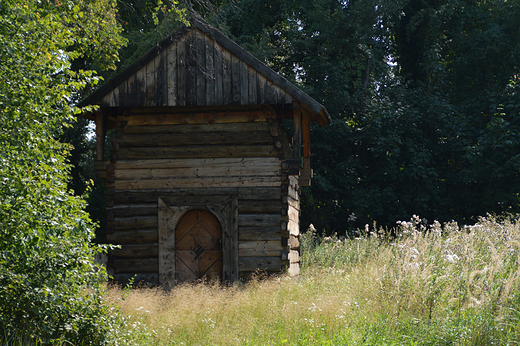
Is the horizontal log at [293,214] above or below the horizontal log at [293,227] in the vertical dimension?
above

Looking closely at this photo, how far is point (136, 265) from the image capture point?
1096cm

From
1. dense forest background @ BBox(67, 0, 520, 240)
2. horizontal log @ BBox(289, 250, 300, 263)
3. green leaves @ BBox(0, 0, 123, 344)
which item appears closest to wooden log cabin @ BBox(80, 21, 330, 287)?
horizontal log @ BBox(289, 250, 300, 263)

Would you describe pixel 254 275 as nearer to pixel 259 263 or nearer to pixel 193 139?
pixel 259 263

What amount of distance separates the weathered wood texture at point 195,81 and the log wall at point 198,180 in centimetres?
52

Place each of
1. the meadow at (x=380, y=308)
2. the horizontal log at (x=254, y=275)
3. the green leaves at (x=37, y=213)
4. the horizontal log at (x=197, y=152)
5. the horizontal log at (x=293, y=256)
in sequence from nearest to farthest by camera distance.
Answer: the green leaves at (x=37, y=213) → the meadow at (x=380, y=308) → the horizontal log at (x=254, y=275) → the horizontal log at (x=197, y=152) → the horizontal log at (x=293, y=256)

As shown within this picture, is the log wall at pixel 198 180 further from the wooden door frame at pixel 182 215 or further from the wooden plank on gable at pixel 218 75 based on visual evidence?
the wooden plank on gable at pixel 218 75

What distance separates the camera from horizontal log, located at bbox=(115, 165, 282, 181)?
10.8m

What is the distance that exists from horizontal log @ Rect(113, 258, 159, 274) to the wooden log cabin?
21 millimetres

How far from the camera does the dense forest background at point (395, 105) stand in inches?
790

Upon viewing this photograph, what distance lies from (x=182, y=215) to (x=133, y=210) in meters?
1.08

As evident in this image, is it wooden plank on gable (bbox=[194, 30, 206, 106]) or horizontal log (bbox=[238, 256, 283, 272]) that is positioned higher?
wooden plank on gable (bbox=[194, 30, 206, 106])

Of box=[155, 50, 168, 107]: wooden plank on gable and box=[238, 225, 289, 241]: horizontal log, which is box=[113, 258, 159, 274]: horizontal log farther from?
box=[155, 50, 168, 107]: wooden plank on gable

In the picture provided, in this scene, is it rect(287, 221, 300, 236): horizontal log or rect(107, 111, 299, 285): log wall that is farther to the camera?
rect(287, 221, 300, 236): horizontal log

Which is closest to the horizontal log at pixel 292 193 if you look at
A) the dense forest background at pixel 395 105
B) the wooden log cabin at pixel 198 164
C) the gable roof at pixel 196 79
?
the wooden log cabin at pixel 198 164
